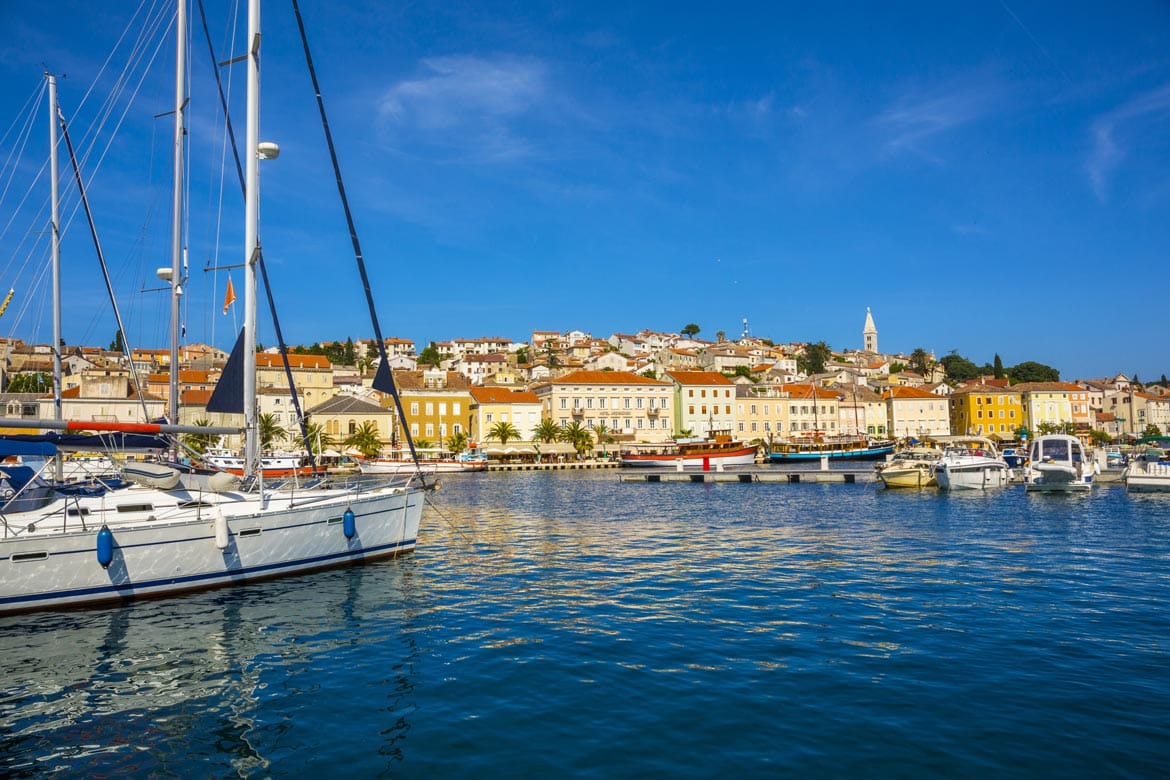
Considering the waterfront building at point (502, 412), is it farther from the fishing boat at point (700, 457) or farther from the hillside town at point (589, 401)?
the fishing boat at point (700, 457)

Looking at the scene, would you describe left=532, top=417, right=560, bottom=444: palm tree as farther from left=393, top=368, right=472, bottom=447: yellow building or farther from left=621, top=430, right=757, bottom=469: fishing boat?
left=621, top=430, right=757, bottom=469: fishing boat

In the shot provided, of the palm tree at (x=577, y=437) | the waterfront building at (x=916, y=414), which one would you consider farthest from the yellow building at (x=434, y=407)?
the waterfront building at (x=916, y=414)

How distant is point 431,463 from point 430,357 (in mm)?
90247

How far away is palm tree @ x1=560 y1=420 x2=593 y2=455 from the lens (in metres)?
86.7

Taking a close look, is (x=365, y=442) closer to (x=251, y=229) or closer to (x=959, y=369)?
(x=251, y=229)

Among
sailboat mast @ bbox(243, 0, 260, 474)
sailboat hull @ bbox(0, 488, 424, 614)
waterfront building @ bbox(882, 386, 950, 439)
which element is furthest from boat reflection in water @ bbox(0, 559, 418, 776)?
waterfront building @ bbox(882, 386, 950, 439)

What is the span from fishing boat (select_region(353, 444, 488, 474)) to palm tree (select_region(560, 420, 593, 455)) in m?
11.0

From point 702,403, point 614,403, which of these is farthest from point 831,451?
point 614,403

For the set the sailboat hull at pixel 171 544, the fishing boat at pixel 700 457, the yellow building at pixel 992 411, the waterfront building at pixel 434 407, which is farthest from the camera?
the yellow building at pixel 992 411

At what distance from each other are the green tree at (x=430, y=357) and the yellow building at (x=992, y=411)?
93312 mm

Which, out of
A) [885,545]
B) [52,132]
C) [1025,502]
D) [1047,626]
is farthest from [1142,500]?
[52,132]

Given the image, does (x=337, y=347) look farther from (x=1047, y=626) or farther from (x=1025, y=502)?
(x=1047, y=626)

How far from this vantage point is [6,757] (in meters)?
7.77

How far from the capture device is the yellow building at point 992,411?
110 m
